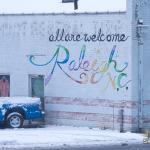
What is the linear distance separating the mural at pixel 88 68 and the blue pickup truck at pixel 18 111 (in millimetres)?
1438

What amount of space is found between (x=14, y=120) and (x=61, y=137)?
3.10 meters

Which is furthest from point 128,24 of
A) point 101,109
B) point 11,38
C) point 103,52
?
point 11,38

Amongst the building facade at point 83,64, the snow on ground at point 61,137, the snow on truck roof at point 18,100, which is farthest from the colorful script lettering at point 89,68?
the snow on ground at point 61,137

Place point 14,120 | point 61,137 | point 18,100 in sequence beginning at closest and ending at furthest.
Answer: point 61,137 → point 14,120 → point 18,100

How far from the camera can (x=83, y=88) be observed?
Answer: 25.1 metres

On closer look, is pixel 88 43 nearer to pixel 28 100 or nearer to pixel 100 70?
pixel 100 70

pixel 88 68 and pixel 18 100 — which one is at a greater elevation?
pixel 88 68

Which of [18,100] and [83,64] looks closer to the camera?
[18,100]

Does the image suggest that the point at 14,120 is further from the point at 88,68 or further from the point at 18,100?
the point at 88,68

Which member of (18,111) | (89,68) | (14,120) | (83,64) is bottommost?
(14,120)

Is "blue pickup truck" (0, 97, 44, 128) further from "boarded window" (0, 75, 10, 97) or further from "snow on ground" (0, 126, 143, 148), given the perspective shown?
"boarded window" (0, 75, 10, 97)

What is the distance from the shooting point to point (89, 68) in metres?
25.0

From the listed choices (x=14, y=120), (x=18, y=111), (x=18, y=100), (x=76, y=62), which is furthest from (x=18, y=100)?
(x=76, y=62)

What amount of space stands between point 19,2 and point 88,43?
4633mm
